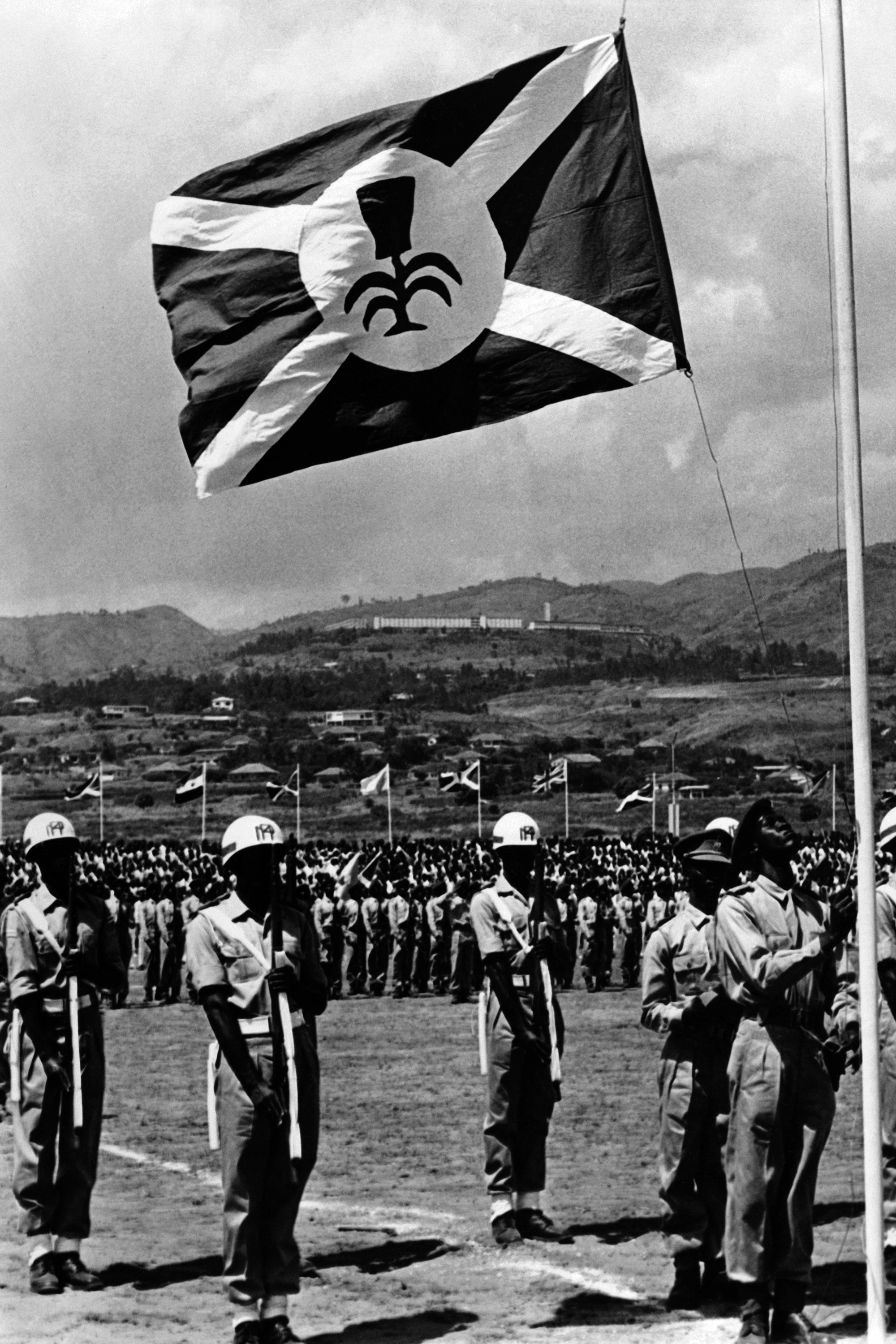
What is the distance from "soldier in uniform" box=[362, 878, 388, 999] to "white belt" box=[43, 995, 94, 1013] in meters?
15.7

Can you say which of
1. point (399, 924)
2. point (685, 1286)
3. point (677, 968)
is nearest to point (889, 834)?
point (677, 968)

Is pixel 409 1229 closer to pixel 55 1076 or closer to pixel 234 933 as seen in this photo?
pixel 55 1076

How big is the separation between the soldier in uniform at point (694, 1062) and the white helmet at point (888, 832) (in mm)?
701

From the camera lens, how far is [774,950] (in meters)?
6.89

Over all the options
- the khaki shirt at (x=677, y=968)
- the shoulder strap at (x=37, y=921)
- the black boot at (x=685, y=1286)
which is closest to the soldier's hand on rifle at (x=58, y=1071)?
the shoulder strap at (x=37, y=921)

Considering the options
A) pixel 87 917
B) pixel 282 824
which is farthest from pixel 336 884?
pixel 282 824

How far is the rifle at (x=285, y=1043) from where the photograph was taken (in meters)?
6.95

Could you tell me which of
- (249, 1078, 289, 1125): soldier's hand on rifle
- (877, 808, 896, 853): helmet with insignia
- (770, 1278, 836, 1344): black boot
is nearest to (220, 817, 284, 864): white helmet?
(249, 1078, 289, 1125): soldier's hand on rifle

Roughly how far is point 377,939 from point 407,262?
16.7 m

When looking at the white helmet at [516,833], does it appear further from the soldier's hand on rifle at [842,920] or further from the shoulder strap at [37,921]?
the soldier's hand on rifle at [842,920]

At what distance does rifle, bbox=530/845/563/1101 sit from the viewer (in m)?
8.84

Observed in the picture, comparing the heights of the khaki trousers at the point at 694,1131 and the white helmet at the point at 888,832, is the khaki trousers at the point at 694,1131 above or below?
below

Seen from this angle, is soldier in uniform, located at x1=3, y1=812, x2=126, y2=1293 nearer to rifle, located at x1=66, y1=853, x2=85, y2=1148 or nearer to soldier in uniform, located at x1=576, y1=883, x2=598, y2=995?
rifle, located at x1=66, y1=853, x2=85, y2=1148

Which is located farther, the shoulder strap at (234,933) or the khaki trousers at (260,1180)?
the shoulder strap at (234,933)
